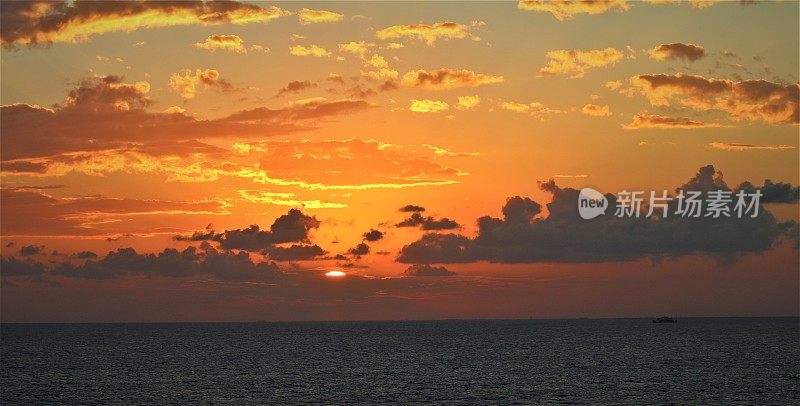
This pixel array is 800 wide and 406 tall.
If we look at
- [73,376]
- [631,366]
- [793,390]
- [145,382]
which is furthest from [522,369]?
[73,376]

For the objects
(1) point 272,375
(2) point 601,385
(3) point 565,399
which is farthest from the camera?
(1) point 272,375

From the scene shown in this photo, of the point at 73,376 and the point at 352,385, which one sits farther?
the point at 73,376

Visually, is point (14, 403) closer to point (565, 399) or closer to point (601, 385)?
point (565, 399)

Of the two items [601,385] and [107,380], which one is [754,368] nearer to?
[601,385]

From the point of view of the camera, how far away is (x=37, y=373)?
595 feet

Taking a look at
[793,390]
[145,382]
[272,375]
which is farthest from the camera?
[272,375]

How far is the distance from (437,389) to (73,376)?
256 ft

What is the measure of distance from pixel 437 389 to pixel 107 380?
212 feet

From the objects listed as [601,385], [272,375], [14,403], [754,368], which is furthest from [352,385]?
[754,368]

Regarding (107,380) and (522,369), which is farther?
(522,369)

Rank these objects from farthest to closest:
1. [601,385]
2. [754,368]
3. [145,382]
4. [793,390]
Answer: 1. [754,368]
2. [145,382]
3. [601,385]
4. [793,390]

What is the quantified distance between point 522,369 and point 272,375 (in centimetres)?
5145

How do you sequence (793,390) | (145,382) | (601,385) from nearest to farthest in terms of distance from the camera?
1. (793,390)
2. (601,385)
3. (145,382)

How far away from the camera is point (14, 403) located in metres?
127
